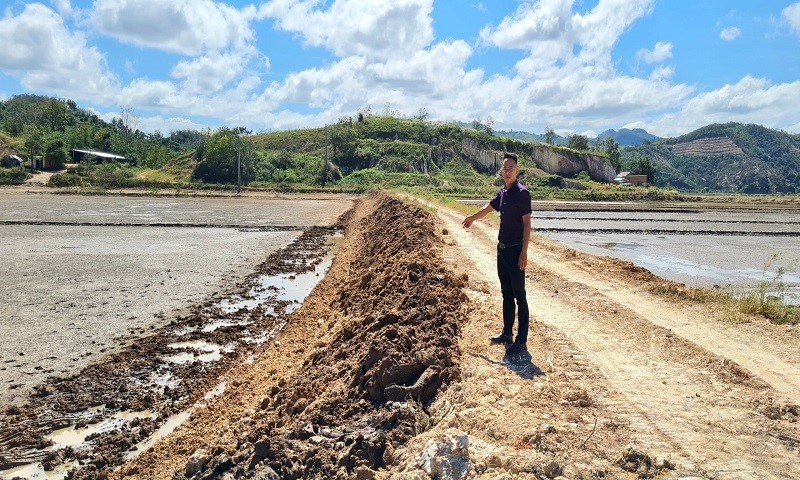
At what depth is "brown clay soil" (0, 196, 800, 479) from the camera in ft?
14.5

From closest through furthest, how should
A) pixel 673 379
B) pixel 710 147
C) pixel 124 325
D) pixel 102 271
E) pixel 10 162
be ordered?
pixel 673 379, pixel 124 325, pixel 102 271, pixel 10 162, pixel 710 147

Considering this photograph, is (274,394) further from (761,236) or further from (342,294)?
(761,236)

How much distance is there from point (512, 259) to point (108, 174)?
69.4 metres

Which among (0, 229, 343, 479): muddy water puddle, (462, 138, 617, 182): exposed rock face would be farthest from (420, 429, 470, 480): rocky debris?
(462, 138, 617, 182): exposed rock face

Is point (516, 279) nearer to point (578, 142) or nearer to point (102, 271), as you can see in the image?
point (102, 271)

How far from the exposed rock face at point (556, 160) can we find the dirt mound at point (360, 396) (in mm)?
77746

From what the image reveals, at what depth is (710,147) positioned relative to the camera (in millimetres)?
188750

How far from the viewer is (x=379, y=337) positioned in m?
7.14

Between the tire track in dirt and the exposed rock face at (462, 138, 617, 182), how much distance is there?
7693 centimetres

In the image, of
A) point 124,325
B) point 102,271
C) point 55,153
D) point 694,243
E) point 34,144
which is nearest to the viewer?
point 124,325

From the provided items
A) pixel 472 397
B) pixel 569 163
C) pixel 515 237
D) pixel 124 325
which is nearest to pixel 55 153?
pixel 569 163

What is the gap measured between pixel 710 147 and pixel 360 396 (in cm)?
20899

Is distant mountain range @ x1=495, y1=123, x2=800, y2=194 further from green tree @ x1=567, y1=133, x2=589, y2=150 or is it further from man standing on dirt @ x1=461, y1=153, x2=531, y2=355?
man standing on dirt @ x1=461, y1=153, x2=531, y2=355

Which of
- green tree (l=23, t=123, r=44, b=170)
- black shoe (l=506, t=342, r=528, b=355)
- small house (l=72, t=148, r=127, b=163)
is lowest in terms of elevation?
black shoe (l=506, t=342, r=528, b=355)
